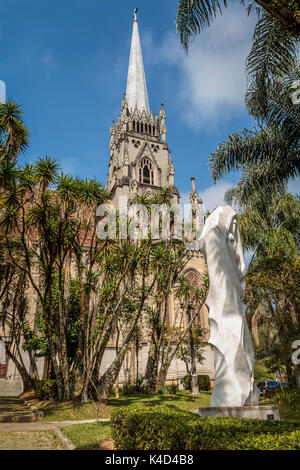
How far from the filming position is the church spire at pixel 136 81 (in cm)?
5322

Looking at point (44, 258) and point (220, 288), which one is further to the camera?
point (44, 258)

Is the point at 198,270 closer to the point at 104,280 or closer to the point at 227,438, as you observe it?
the point at 104,280

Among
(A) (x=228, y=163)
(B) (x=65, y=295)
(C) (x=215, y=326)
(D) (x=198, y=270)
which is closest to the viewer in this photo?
(C) (x=215, y=326)

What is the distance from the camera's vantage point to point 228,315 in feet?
27.9

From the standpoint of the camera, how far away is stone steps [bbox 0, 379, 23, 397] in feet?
75.1

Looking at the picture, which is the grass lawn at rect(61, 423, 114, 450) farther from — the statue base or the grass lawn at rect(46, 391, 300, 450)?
the statue base

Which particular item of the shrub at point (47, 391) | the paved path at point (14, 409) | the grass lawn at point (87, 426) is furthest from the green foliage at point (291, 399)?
the paved path at point (14, 409)

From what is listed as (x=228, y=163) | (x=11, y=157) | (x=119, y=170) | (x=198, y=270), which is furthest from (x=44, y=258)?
(x=119, y=170)

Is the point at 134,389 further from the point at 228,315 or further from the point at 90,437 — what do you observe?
the point at 228,315

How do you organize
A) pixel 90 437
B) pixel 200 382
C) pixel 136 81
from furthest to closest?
pixel 136 81 → pixel 200 382 → pixel 90 437

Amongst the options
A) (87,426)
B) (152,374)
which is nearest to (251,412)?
(87,426)

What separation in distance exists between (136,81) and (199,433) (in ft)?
191

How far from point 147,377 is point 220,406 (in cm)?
1455

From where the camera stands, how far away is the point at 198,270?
36.9 metres
